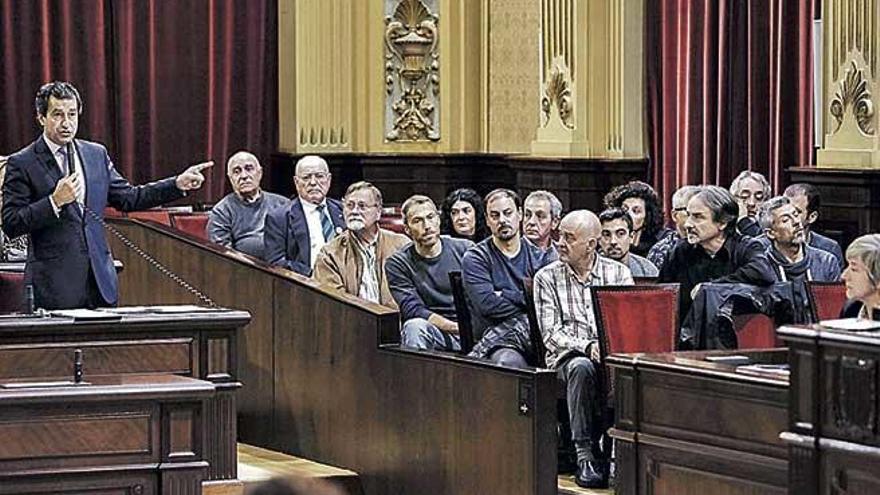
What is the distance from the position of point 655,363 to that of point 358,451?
2112 millimetres

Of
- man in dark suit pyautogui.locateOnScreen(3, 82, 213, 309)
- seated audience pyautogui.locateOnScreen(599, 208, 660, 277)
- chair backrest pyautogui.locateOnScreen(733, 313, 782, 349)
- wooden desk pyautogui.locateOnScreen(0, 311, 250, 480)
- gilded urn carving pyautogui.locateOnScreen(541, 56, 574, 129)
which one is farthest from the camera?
gilded urn carving pyautogui.locateOnScreen(541, 56, 574, 129)

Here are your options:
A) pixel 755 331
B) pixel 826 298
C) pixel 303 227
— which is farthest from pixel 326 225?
pixel 826 298

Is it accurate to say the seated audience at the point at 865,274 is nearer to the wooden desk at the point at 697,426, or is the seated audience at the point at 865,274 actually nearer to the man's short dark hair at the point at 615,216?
the wooden desk at the point at 697,426

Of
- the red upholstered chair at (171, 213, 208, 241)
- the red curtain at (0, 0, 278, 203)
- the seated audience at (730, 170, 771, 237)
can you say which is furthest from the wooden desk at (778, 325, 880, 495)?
the red curtain at (0, 0, 278, 203)

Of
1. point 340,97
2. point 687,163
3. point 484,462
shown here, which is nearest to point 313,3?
point 340,97

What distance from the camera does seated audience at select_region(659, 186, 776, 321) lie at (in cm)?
746

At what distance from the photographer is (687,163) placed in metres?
11.1

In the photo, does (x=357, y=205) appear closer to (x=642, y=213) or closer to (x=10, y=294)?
(x=642, y=213)

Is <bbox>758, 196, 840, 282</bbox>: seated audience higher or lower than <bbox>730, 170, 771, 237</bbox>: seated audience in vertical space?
lower

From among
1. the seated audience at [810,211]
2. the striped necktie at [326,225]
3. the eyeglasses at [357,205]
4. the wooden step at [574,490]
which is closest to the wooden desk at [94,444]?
the wooden step at [574,490]

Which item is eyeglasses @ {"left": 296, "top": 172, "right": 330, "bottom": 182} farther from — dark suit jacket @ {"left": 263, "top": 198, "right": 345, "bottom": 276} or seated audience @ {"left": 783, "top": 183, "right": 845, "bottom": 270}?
seated audience @ {"left": 783, "top": 183, "right": 845, "bottom": 270}

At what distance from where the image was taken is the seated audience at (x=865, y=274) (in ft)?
19.4

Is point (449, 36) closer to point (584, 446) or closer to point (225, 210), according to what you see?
point (225, 210)

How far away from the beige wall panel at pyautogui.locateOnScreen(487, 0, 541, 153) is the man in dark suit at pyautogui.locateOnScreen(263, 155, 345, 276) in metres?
3.29
